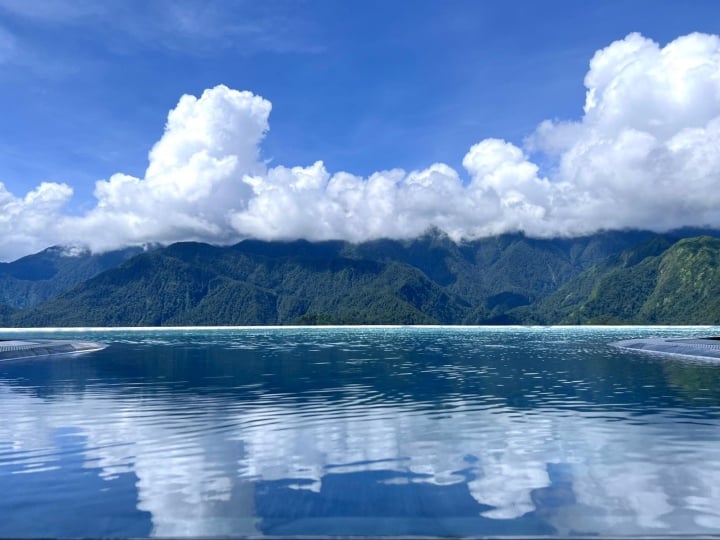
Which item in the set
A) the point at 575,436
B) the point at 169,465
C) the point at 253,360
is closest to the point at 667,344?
the point at 253,360

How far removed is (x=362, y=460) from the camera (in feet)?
102

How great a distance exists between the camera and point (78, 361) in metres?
110

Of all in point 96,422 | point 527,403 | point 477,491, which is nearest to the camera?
point 477,491

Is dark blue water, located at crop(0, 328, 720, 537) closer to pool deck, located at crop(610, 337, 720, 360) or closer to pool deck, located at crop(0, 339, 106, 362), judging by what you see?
pool deck, located at crop(610, 337, 720, 360)

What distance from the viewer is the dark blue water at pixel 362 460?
2195cm

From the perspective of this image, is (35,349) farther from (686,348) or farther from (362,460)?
(686,348)

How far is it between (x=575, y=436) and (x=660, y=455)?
5.99m

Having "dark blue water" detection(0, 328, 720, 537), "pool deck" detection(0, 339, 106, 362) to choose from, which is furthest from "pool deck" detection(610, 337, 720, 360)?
"pool deck" detection(0, 339, 106, 362)

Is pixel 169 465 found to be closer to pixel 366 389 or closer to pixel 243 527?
pixel 243 527

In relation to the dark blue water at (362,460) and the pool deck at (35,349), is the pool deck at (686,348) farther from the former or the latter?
the pool deck at (35,349)

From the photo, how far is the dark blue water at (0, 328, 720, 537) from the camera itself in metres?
22.0

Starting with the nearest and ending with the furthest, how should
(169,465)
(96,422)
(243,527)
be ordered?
(243,527) < (169,465) < (96,422)

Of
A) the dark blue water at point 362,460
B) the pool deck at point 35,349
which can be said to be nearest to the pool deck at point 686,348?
the dark blue water at point 362,460

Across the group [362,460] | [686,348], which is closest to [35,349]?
[362,460]
